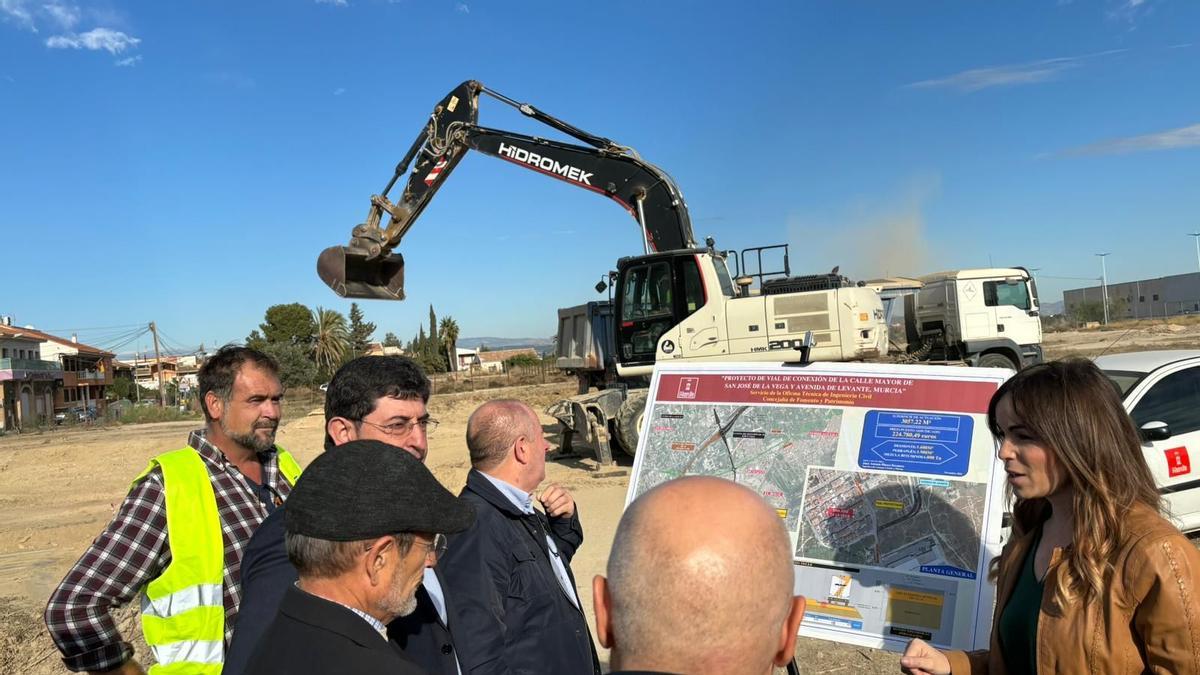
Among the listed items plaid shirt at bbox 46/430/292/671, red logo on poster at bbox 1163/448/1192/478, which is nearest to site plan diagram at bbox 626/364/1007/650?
plaid shirt at bbox 46/430/292/671

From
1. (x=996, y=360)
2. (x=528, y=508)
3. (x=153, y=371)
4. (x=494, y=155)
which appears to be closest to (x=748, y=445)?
(x=528, y=508)

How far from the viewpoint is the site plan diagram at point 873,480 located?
2717 millimetres

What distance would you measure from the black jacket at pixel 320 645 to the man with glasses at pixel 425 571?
1.25 feet

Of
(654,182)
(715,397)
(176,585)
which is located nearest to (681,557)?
(176,585)

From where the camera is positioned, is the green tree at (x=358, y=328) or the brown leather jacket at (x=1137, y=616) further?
the green tree at (x=358, y=328)

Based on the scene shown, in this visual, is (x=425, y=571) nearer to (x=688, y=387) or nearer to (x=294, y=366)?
(x=688, y=387)

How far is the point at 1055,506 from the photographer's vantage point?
7.32 ft

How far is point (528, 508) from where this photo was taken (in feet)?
8.49

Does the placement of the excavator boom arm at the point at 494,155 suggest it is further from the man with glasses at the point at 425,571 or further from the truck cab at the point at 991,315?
the man with glasses at the point at 425,571

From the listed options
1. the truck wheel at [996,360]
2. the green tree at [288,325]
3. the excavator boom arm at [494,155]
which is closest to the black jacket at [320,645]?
the excavator boom arm at [494,155]

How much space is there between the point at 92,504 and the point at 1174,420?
15.8 m

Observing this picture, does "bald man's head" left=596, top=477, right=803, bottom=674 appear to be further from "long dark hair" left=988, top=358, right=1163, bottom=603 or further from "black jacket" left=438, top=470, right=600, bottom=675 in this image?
"long dark hair" left=988, top=358, right=1163, bottom=603

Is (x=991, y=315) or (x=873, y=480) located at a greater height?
(x=991, y=315)

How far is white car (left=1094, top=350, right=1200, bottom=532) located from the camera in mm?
5832
